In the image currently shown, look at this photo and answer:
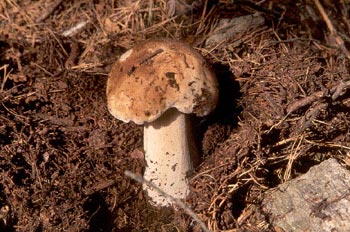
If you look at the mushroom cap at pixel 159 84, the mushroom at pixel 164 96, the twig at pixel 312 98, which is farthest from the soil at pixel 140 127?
the mushroom cap at pixel 159 84

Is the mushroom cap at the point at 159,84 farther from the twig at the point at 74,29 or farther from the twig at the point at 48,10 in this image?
the twig at the point at 48,10

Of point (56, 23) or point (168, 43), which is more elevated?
point (168, 43)

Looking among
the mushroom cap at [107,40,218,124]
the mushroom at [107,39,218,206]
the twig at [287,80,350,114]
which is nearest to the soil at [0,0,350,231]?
the twig at [287,80,350,114]

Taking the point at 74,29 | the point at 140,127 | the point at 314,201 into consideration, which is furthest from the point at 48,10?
the point at 314,201

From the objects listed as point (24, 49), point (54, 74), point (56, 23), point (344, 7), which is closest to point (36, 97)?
point (54, 74)

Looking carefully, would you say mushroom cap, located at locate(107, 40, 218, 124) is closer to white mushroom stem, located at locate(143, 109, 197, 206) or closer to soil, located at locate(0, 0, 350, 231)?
white mushroom stem, located at locate(143, 109, 197, 206)

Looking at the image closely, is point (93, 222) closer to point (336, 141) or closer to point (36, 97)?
point (36, 97)

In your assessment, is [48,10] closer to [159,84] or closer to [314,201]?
[159,84]
